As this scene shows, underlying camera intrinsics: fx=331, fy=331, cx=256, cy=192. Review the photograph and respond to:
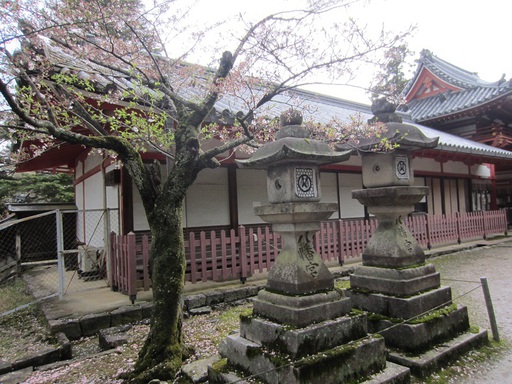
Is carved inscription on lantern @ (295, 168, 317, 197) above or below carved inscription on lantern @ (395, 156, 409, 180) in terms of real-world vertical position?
below

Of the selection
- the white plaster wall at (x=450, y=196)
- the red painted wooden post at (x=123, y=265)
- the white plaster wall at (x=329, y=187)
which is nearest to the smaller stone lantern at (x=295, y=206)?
the red painted wooden post at (x=123, y=265)

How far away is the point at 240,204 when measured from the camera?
9180mm

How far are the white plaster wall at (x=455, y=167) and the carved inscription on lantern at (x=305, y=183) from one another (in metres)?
13.3

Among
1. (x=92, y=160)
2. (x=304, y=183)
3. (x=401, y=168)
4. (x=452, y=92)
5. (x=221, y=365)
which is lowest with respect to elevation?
(x=221, y=365)

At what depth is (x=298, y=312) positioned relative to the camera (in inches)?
119

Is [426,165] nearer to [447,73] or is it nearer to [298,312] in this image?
[447,73]

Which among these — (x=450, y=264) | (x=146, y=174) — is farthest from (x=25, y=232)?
(x=450, y=264)

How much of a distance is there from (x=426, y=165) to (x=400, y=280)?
36.6 ft

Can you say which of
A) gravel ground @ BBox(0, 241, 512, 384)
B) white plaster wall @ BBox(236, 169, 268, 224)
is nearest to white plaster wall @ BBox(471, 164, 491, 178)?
gravel ground @ BBox(0, 241, 512, 384)

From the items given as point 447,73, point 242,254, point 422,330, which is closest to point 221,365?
point 422,330

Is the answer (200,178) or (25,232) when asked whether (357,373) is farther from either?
(25,232)

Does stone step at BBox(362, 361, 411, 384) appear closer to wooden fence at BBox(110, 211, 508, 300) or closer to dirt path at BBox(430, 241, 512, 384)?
dirt path at BBox(430, 241, 512, 384)

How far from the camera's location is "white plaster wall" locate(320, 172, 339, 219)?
10.9 m

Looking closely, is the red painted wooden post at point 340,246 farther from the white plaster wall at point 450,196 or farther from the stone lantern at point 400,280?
the white plaster wall at point 450,196
